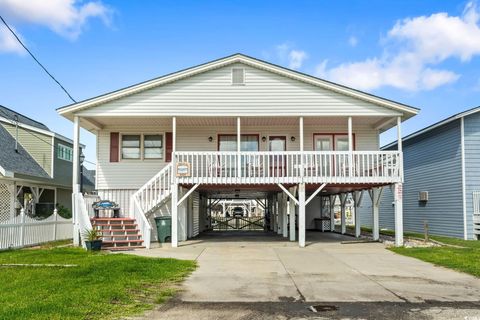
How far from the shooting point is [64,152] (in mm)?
25578

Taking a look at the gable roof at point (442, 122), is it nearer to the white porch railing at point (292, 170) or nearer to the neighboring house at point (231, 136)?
the neighboring house at point (231, 136)

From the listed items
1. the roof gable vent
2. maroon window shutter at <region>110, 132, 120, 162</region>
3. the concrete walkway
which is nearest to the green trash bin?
the concrete walkway

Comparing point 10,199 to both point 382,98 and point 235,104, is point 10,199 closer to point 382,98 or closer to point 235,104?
point 235,104

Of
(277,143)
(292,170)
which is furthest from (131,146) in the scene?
(292,170)

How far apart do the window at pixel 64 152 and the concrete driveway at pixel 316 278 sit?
40.6 feet

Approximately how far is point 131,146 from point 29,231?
17.8 feet

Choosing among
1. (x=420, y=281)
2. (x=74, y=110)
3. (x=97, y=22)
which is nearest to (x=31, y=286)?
(x=420, y=281)

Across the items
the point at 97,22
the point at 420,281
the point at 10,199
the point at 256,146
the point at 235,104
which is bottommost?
the point at 420,281

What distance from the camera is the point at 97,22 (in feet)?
46.4

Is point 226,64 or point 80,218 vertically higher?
point 226,64

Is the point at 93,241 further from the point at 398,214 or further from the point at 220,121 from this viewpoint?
the point at 398,214

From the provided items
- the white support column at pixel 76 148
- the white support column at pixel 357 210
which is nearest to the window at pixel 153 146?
the white support column at pixel 76 148

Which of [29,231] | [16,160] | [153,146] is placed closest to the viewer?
[29,231]

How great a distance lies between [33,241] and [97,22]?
7.63 m
